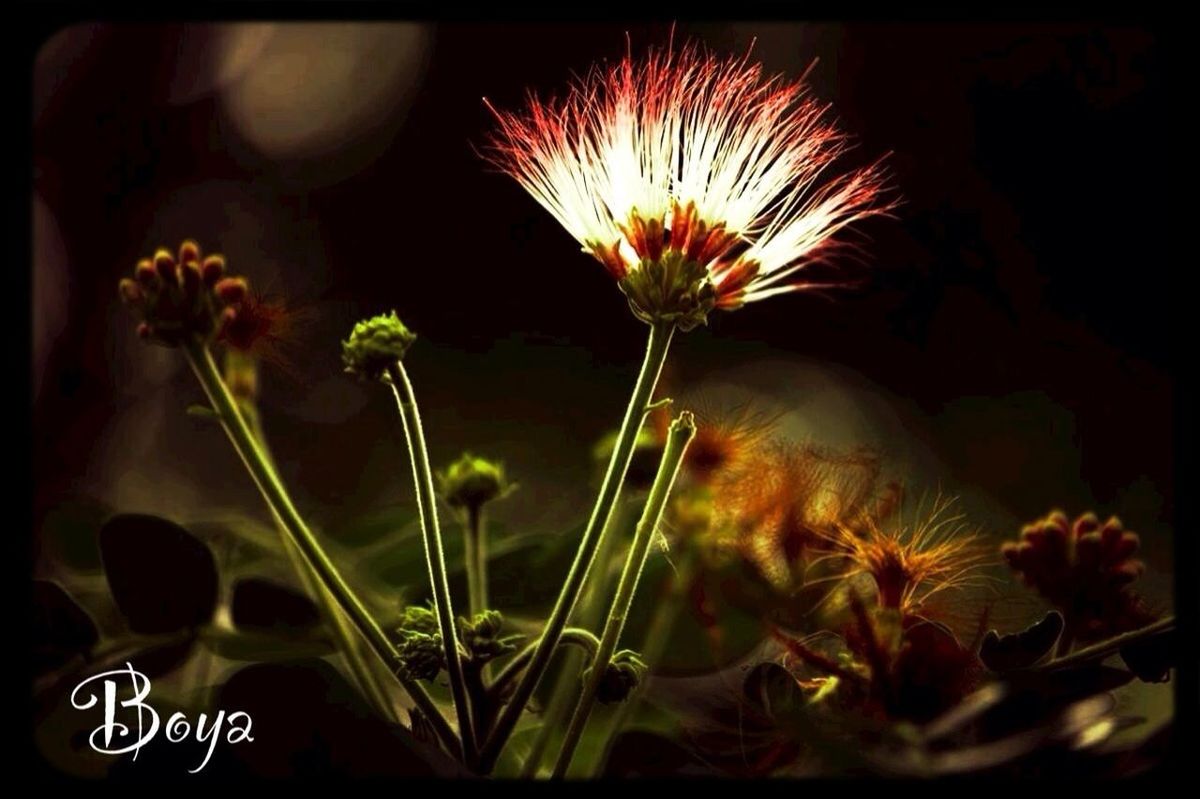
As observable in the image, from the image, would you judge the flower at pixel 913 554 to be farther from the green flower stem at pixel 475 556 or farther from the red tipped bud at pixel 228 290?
the red tipped bud at pixel 228 290

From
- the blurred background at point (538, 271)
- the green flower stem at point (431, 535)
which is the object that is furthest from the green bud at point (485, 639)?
the blurred background at point (538, 271)

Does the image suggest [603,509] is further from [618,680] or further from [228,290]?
[228,290]

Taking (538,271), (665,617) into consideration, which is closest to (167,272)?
(538,271)

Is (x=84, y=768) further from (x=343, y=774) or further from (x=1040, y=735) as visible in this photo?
(x=1040, y=735)

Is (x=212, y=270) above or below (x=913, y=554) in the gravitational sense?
above

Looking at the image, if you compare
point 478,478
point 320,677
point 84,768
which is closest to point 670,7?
point 478,478
